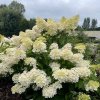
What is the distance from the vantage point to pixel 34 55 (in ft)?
18.4

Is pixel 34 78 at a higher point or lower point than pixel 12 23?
lower

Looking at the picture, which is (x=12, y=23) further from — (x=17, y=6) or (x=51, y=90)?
(x=51, y=90)

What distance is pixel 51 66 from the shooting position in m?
5.43

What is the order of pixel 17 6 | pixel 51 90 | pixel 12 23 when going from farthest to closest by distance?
pixel 17 6 < pixel 12 23 < pixel 51 90

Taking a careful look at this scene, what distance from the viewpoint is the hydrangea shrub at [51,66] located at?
5215 mm

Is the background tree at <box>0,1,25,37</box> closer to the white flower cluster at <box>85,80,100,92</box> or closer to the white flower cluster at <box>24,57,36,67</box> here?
the white flower cluster at <box>24,57,36,67</box>

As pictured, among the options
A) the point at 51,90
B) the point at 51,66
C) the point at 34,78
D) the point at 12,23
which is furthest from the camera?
the point at 12,23

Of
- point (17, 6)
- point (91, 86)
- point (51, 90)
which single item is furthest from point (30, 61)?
point (17, 6)

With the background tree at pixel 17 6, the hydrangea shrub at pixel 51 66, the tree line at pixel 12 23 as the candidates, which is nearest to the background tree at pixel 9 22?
the tree line at pixel 12 23

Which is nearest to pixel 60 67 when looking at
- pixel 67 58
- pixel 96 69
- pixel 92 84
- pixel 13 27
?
pixel 67 58

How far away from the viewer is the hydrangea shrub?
5215 mm

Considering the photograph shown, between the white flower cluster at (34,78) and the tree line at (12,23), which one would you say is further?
the tree line at (12,23)

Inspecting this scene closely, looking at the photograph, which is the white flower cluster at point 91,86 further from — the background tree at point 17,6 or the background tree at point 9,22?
the background tree at point 17,6

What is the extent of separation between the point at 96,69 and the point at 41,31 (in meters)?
1.05
